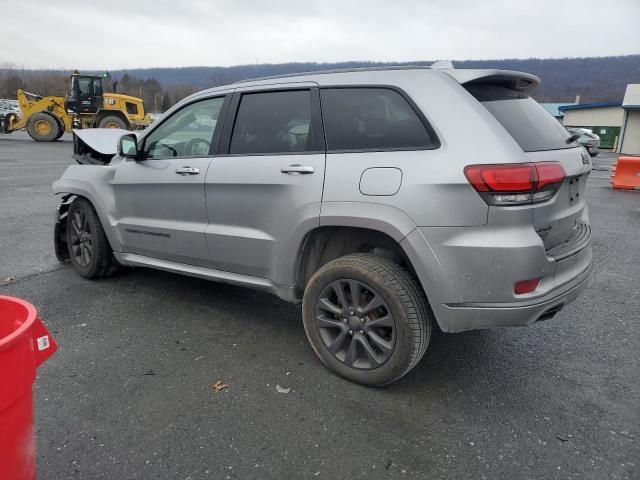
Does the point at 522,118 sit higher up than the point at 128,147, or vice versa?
the point at 522,118

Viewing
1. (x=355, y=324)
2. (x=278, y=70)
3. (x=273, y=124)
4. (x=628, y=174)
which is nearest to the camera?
(x=355, y=324)

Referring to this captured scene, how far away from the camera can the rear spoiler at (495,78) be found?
2.76 meters

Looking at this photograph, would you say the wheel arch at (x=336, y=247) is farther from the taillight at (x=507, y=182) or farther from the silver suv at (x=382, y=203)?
the taillight at (x=507, y=182)

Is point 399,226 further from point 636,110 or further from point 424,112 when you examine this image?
point 636,110

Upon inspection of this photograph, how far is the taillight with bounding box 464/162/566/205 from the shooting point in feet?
7.97

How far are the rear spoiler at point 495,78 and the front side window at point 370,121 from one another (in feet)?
1.13

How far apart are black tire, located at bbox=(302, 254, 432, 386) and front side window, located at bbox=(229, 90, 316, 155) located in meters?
0.85

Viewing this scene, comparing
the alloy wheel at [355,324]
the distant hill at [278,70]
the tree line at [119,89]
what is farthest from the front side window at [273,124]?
the tree line at [119,89]

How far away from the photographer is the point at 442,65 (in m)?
2.98

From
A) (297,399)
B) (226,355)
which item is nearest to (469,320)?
(297,399)

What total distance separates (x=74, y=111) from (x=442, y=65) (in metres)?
23.1

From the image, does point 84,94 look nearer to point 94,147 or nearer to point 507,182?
point 94,147

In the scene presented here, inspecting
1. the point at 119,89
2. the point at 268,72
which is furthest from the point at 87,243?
the point at 119,89

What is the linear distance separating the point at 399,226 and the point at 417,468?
120 cm
